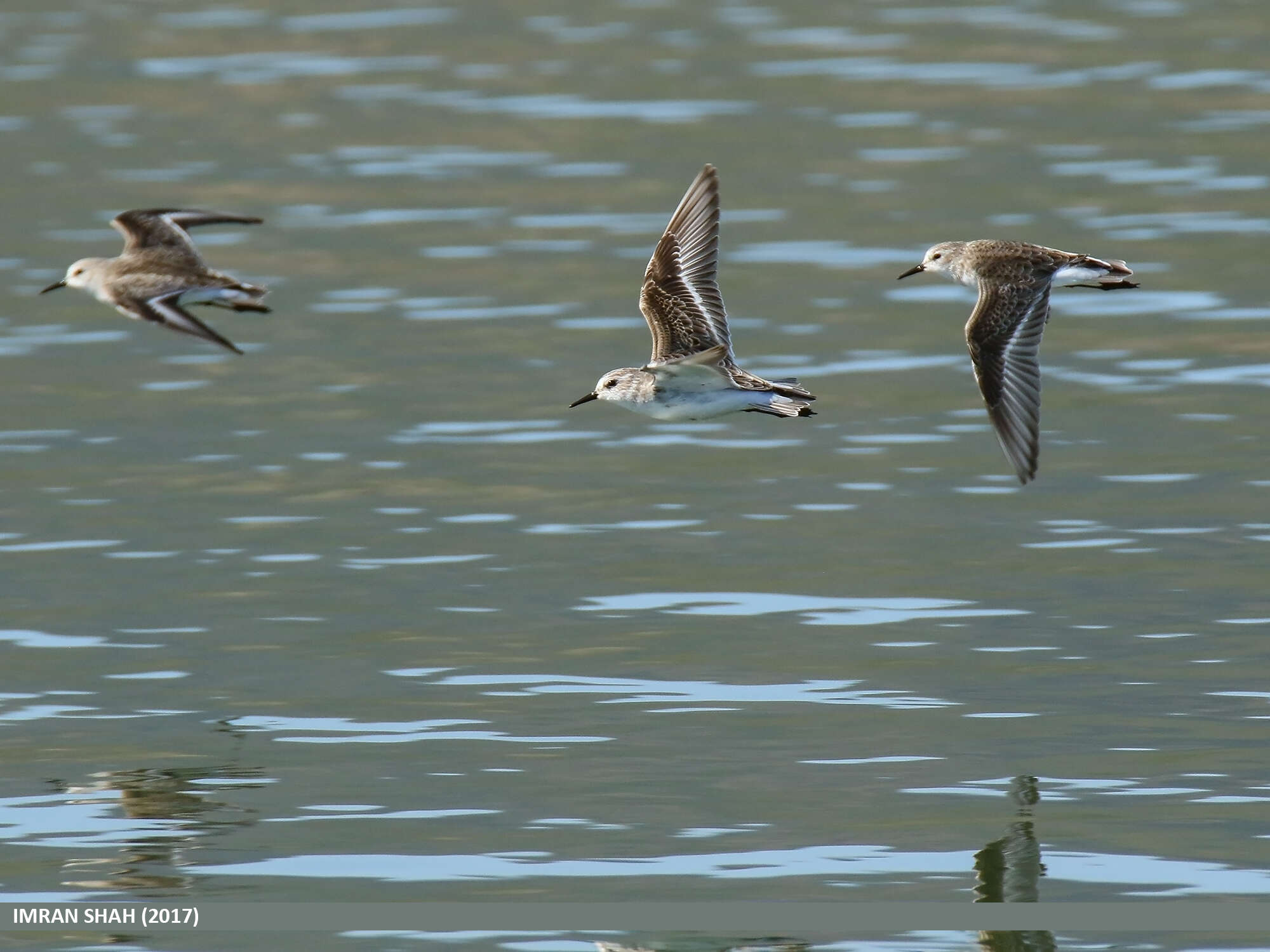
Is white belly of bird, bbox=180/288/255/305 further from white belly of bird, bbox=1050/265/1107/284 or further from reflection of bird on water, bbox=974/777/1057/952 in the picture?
reflection of bird on water, bbox=974/777/1057/952

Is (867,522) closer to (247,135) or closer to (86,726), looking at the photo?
(86,726)

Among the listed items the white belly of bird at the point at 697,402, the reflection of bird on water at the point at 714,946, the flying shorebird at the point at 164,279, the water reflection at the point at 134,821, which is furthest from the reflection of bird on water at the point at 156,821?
the white belly of bird at the point at 697,402

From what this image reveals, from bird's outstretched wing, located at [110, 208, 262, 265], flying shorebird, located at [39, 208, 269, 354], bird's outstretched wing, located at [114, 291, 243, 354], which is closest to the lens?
bird's outstretched wing, located at [114, 291, 243, 354]

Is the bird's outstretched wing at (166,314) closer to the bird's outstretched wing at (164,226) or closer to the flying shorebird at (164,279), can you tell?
the flying shorebird at (164,279)

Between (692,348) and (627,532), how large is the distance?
3.15 metres

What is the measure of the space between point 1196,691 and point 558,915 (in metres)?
4.73

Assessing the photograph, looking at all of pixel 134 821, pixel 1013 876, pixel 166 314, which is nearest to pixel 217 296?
pixel 166 314

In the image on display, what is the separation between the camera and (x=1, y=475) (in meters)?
19.6

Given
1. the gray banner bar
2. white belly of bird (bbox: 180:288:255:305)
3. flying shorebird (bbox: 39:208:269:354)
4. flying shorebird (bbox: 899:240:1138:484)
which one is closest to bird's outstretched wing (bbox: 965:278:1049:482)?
flying shorebird (bbox: 899:240:1138:484)

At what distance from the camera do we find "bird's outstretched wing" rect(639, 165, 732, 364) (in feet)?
48.9

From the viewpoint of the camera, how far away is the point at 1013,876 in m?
11.6

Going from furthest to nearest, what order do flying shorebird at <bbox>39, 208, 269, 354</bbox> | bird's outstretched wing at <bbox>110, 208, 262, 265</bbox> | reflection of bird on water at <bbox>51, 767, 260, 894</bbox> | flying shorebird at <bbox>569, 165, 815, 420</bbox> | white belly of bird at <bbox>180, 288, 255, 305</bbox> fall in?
1. bird's outstretched wing at <bbox>110, 208, 262, 265</bbox>
2. white belly of bird at <bbox>180, 288, 255, 305</bbox>
3. flying shorebird at <bbox>39, 208, 269, 354</bbox>
4. flying shorebird at <bbox>569, 165, 815, 420</bbox>
5. reflection of bird on water at <bbox>51, 767, 260, 894</bbox>

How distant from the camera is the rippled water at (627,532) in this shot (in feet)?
40.6

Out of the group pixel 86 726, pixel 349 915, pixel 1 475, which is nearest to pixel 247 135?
pixel 1 475
